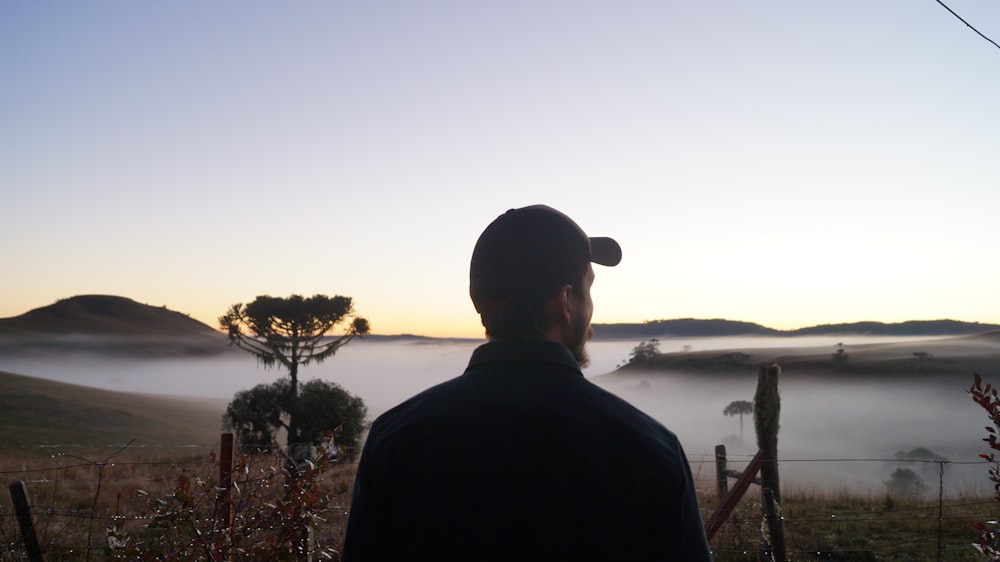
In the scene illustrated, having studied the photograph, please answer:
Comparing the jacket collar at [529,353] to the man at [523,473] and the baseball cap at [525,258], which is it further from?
the baseball cap at [525,258]

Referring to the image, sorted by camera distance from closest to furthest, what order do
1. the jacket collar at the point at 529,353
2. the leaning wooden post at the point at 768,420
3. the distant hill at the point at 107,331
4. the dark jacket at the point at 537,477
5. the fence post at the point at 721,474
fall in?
the dark jacket at the point at 537,477
the jacket collar at the point at 529,353
the leaning wooden post at the point at 768,420
the fence post at the point at 721,474
the distant hill at the point at 107,331

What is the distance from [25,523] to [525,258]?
6502 mm

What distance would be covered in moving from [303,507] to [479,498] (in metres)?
2.79

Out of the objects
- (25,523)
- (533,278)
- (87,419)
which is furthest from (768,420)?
(87,419)

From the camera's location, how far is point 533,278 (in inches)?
73.5

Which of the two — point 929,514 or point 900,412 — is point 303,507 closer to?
point 929,514

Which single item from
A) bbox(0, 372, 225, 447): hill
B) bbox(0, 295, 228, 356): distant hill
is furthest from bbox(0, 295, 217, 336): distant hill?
bbox(0, 372, 225, 447): hill

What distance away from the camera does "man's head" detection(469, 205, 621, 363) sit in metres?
1.86

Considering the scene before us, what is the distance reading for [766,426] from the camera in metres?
9.10

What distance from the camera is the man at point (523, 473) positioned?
159cm

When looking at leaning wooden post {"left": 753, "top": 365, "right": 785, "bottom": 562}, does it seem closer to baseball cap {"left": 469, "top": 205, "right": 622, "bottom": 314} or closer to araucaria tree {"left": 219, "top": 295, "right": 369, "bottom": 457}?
baseball cap {"left": 469, "top": 205, "right": 622, "bottom": 314}

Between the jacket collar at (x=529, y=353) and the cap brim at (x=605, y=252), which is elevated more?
the cap brim at (x=605, y=252)

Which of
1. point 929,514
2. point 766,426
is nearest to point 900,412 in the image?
point 929,514

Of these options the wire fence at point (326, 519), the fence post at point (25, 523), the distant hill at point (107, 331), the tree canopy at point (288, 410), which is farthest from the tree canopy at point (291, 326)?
the distant hill at point (107, 331)
